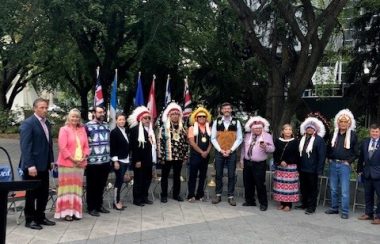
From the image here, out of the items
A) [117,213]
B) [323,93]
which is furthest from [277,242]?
[323,93]

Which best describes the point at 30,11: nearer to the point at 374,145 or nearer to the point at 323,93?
the point at 374,145

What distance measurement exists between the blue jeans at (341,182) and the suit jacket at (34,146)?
4.70 m

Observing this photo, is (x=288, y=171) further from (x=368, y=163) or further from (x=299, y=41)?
(x=299, y=41)

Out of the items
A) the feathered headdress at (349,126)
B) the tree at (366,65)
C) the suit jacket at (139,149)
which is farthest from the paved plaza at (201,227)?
the tree at (366,65)

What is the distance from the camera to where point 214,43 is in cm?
1852

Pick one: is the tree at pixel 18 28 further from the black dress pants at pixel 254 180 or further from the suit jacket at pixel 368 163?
the suit jacket at pixel 368 163

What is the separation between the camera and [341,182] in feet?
28.6

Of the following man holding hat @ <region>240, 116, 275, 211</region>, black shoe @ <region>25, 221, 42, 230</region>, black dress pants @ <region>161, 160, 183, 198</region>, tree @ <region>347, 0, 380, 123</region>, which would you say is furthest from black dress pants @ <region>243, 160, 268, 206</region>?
tree @ <region>347, 0, 380, 123</region>

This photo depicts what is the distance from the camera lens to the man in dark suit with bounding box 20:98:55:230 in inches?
282

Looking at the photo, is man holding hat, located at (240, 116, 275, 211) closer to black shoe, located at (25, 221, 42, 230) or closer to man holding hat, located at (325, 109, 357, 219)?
man holding hat, located at (325, 109, 357, 219)

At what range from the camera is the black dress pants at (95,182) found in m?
8.26

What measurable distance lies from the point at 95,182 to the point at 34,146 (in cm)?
140

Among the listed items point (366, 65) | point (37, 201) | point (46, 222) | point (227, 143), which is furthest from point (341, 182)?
point (366, 65)

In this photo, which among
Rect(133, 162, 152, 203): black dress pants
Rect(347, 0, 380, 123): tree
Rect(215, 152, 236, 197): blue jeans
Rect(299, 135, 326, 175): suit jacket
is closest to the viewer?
Rect(299, 135, 326, 175): suit jacket
